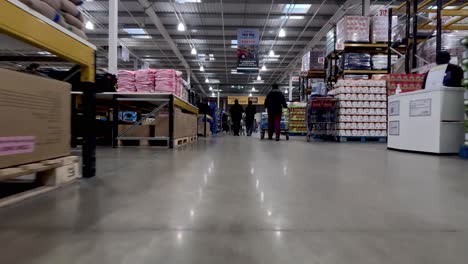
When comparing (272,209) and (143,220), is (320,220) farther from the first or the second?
(143,220)

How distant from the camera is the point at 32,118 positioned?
1861 mm

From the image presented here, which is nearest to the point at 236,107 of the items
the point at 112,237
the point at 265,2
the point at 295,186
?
the point at 265,2

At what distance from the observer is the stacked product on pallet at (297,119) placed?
1399 centimetres

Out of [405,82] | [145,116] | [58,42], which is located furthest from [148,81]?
[405,82]

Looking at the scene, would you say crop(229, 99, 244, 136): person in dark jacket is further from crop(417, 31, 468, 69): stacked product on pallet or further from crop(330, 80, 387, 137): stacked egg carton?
crop(417, 31, 468, 69): stacked product on pallet

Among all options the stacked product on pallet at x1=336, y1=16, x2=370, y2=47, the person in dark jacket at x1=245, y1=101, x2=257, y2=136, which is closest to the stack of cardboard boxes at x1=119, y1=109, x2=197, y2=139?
the stacked product on pallet at x1=336, y1=16, x2=370, y2=47

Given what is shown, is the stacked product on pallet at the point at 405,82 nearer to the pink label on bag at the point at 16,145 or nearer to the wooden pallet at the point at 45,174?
the wooden pallet at the point at 45,174

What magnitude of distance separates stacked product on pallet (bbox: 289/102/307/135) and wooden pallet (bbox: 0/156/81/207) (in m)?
12.3

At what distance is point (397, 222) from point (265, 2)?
11.9m

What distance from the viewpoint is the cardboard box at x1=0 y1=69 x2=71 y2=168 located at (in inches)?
66.0

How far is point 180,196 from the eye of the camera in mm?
1793

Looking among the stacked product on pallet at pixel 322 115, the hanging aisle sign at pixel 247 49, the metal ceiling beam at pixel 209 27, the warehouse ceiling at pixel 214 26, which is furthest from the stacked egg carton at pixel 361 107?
the metal ceiling beam at pixel 209 27

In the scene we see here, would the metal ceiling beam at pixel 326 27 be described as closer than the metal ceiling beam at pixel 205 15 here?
Yes

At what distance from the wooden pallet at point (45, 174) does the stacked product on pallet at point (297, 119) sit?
40.3 feet
